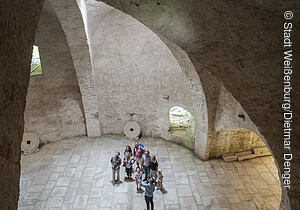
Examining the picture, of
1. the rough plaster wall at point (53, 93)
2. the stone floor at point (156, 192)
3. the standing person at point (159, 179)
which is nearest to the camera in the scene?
the stone floor at point (156, 192)

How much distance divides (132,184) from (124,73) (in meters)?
4.07

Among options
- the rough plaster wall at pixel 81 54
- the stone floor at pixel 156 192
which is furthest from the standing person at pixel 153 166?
the rough plaster wall at pixel 81 54

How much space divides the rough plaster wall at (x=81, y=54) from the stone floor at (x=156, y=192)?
1.26m

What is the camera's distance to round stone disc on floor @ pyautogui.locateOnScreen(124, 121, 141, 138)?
1079 cm

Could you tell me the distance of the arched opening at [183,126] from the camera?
1005 cm

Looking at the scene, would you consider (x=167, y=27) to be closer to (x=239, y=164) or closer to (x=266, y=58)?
(x=266, y=58)

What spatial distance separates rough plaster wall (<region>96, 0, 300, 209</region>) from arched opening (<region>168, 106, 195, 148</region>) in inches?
190

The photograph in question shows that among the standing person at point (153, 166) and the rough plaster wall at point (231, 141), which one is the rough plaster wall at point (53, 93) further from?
the rough plaster wall at point (231, 141)

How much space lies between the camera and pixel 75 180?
335 inches

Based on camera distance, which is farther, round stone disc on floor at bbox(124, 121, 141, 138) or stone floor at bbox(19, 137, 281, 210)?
round stone disc on floor at bbox(124, 121, 141, 138)

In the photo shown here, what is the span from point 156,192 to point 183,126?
3.55 m

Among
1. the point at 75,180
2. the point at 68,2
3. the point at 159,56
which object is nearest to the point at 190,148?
the point at 159,56

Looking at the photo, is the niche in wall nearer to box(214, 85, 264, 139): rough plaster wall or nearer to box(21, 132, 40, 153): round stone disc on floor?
box(21, 132, 40, 153): round stone disc on floor

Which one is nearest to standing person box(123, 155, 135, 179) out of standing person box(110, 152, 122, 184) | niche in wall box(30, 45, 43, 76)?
standing person box(110, 152, 122, 184)
